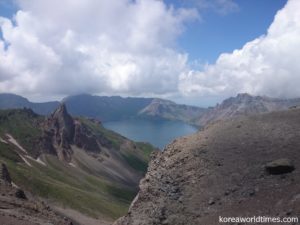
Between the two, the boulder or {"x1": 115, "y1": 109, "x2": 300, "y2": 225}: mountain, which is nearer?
{"x1": 115, "y1": 109, "x2": 300, "y2": 225}: mountain

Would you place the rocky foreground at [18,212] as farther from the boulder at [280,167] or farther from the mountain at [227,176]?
the boulder at [280,167]

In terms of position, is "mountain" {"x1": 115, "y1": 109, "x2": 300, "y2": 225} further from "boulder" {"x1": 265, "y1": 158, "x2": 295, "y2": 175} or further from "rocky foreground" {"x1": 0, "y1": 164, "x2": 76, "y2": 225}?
"rocky foreground" {"x1": 0, "y1": 164, "x2": 76, "y2": 225}

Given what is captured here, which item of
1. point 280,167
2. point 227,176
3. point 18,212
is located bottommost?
point 18,212

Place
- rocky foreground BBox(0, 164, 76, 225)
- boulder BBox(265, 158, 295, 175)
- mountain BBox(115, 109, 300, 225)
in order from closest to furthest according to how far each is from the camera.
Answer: mountain BBox(115, 109, 300, 225) → boulder BBox(265, 158, 295, 175) → rocky foreground BBox(0, 164, 76, 225)

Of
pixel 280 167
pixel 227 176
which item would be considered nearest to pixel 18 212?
pixel 227 176

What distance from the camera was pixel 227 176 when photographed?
33.9 m

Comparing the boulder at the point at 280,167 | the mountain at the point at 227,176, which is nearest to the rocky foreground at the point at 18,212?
the mountain at the point at 227,176

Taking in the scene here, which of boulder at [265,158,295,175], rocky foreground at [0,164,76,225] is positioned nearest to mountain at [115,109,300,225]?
boulder at [265,158,295,175]

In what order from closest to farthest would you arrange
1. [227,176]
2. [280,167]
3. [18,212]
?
[280,167]
[227,176]
[18,212]

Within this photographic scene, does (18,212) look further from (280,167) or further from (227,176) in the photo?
(280,167)

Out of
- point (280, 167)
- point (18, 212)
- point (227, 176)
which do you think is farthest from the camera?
point (18, 212)

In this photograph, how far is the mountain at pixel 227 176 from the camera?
2989cm

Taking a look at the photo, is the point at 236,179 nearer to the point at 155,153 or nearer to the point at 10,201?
the point at 155,153

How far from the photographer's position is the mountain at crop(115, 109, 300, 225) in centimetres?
2989
